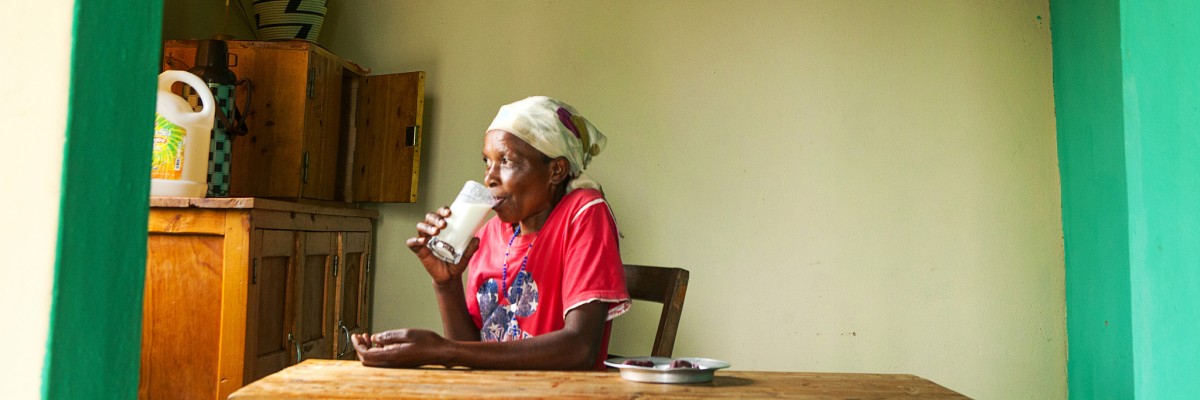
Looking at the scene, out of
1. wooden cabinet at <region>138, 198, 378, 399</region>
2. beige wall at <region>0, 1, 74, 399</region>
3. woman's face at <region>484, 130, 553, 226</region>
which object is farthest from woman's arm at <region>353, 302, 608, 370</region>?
wooden cabinet at <region>138, 198, 378, 399</region>

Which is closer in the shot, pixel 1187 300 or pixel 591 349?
pixel 1187 300

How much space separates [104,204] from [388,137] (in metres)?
2.55

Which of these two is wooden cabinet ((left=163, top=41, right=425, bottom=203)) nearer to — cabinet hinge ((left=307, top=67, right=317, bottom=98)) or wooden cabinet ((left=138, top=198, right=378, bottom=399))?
cabinet hinge ((left=307, top=67, right=317, bottom=98))

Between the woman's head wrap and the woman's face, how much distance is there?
22 millimetres

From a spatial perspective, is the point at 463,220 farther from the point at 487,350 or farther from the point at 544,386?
the point at 544,386

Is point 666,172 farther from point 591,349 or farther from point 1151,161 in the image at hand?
point 1151,161

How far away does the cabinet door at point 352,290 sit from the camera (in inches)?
123

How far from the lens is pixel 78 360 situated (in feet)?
2.79

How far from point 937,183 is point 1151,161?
1.87m

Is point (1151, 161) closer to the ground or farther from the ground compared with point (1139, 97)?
closer to the ground

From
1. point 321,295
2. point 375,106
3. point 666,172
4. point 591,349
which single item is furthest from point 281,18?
point 591,349

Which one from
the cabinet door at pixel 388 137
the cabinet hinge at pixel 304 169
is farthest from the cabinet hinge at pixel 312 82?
the cabinet door at pixel 388 137

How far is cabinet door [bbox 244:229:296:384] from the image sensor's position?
2.46m

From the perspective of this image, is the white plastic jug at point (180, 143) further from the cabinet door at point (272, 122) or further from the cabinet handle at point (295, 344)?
the cabinet handle at point (295, 344)
